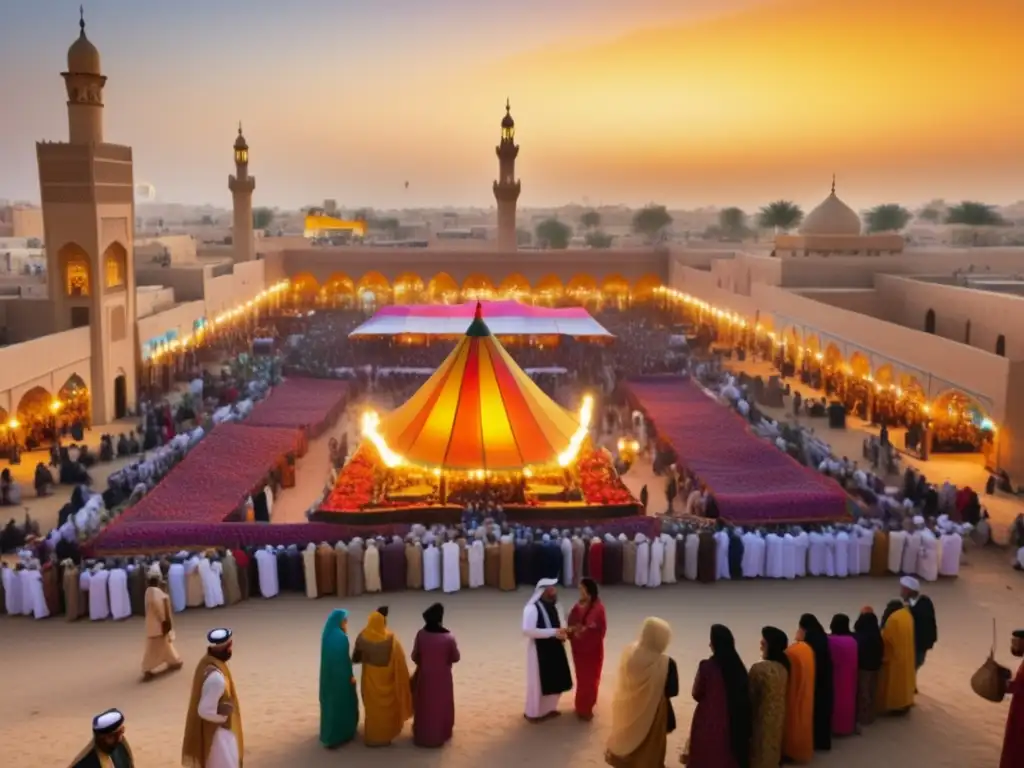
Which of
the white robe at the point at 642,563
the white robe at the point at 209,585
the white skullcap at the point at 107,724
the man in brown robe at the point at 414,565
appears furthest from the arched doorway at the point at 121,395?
the white skullcap at the point at 107,724

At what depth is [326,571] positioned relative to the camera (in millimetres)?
11039

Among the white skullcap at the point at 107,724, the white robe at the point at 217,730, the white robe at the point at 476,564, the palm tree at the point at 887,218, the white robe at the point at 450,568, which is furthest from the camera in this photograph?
the palm tree at the point at 887,218

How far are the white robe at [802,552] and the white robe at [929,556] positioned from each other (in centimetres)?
133

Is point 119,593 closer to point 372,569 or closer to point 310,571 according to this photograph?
point 310,571

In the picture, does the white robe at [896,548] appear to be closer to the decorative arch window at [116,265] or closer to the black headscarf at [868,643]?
the black headscarf at [868,643]

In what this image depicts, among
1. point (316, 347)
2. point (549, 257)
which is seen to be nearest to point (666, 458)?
point (316, 347)

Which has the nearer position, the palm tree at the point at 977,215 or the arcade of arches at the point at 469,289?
the arcade of arches at the point at 469,289

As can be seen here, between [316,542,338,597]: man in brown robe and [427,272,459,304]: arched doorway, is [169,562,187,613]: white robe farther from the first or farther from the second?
[427,272,459,304]: arched doorway

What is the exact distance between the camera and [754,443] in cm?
1589

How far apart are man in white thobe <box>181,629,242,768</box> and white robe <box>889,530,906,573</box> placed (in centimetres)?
818

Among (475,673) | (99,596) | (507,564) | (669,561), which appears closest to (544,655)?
(475,673)

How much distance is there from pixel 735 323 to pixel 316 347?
42.9ft

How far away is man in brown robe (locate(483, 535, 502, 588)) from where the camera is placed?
11242mm

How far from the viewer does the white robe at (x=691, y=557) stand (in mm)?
11477
